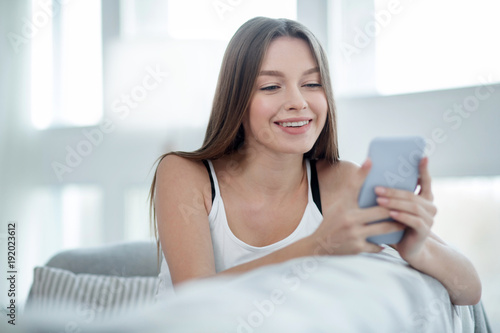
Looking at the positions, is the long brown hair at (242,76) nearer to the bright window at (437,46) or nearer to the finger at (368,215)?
the finger at (368,215)

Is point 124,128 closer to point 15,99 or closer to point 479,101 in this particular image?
point 15,99

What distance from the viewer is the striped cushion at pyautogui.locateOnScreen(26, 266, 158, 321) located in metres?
1.50

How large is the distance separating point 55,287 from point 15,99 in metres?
1.86

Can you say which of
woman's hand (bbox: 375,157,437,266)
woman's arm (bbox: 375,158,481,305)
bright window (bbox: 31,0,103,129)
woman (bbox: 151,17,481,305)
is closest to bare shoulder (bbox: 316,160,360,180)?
woman (bbox: 151,17,481,305)

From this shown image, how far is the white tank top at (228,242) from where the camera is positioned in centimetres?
117

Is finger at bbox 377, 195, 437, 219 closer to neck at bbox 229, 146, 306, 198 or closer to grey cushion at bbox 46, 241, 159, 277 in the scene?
neck at bbox 229, 146, 306, 198

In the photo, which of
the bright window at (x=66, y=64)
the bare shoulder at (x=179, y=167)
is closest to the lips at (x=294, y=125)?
the bare shoulder at (x=179, y=167)

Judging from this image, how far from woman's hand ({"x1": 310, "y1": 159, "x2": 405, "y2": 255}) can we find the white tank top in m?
0.43

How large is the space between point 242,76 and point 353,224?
0.58m

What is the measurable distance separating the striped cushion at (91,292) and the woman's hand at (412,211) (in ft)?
2.99

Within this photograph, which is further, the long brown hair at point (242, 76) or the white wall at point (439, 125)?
the white wall at point (439, 125)

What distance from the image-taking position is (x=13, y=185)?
119 inches

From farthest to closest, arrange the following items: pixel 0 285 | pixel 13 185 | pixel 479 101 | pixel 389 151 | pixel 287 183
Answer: pixel 13 185 < pixel 0 285 < pixel 479 101 < pixel 287 183 < pixel 389 151

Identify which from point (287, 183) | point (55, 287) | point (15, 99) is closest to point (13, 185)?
point (15, 99)
